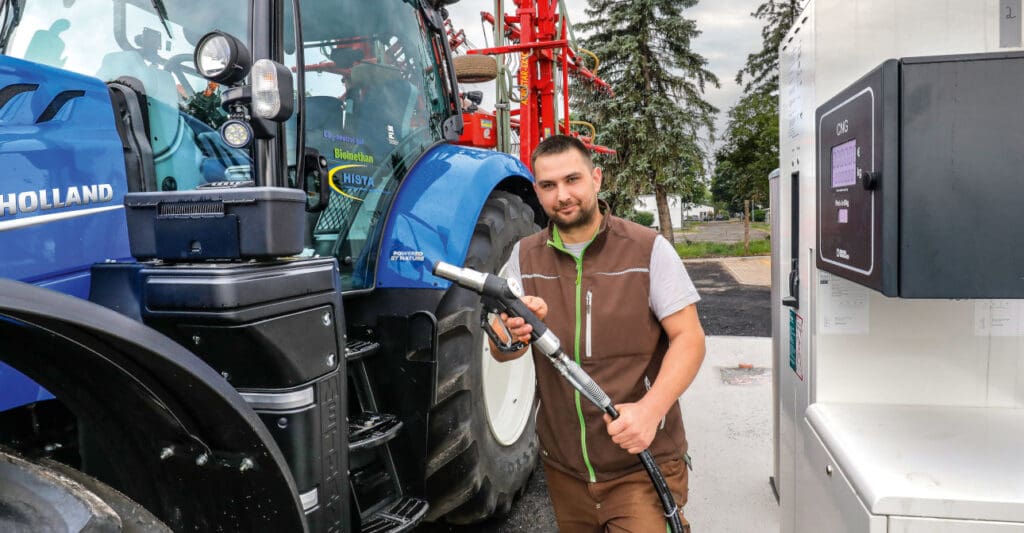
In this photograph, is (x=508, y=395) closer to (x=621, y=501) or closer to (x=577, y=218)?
(x=621, y=501)

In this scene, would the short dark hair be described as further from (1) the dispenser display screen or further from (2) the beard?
(1) the dispenser display screen

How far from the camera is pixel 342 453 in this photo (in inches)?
79.5

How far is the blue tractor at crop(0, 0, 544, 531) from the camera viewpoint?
4.85ft

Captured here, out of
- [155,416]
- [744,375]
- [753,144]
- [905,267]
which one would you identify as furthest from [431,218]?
[753,144]

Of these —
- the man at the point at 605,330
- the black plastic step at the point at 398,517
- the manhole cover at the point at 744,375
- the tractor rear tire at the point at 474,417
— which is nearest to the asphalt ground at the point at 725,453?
the manhole cover at the point at 744,375

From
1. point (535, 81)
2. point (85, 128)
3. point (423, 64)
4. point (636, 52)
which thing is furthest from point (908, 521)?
point (636, 52)

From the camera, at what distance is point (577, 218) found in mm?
2170

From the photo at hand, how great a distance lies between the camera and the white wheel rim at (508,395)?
3426 millimetres

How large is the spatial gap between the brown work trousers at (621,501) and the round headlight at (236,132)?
4.64ft

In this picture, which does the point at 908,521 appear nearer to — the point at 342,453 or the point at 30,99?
the point at 342,453

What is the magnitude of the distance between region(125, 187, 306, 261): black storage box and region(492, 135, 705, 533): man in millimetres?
753

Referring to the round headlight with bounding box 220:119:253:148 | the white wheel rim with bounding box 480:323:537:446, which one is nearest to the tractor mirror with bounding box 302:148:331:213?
the round headlight with bounding box 220:119:253:148

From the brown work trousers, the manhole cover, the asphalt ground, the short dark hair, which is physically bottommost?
the asphalt ground

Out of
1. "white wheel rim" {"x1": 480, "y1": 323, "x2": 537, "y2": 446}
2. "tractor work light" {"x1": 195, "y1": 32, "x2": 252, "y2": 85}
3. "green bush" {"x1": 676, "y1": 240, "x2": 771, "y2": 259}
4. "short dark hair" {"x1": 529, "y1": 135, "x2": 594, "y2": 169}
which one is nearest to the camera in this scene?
"tractor work light" {"x1": 195, "y1": 32, "x2": 252, "y2": 85}
